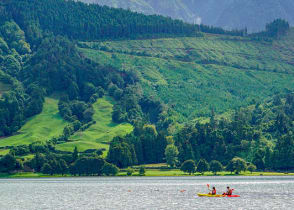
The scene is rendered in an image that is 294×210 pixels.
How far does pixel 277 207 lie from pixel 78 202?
62.3 m

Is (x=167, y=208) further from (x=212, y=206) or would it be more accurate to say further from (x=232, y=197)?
(x=232, y=197)

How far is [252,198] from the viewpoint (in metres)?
189

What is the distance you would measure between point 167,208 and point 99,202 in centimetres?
3082

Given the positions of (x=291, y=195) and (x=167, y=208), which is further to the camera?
(x=291, y=195)

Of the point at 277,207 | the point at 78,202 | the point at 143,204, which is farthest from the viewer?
the point at 78,202

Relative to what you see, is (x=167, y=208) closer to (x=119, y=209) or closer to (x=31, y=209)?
(x=119, y=209)

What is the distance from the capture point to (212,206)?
168000 millimetres

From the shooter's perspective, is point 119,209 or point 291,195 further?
point 291,195

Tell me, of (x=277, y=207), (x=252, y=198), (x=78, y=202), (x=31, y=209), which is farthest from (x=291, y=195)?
(x=31, y=209)

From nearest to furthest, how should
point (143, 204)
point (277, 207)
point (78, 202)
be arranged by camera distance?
point (277, 207) → point (143, 204) → point (78, 202)

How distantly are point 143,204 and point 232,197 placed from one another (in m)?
31.6

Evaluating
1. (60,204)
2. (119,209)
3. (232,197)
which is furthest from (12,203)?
(232,197)

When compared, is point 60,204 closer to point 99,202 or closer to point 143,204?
point 99,202

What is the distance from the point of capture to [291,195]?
636ft
